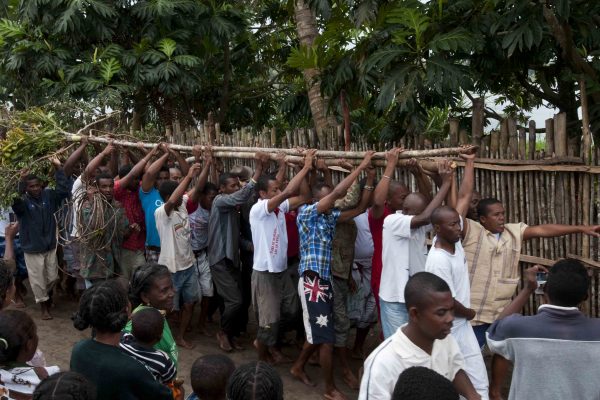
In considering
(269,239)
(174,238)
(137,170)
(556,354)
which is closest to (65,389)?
(556,354)

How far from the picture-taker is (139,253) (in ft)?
24.7

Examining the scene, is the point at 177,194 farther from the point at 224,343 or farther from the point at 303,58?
the point at 303,58

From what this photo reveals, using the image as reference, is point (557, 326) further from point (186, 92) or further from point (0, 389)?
point (186, 92)

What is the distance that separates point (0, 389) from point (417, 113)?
190 inches

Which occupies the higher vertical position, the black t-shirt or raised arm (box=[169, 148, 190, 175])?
raised arm (box=[169, 148, 190, 175])

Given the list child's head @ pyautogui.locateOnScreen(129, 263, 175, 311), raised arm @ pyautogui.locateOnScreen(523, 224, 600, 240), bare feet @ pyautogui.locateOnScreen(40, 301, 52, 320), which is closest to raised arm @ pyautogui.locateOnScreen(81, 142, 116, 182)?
bare feet @ pyautogui.locateOnScreen(40, 301, 52, 320)

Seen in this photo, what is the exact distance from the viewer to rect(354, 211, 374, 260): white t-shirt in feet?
21.5

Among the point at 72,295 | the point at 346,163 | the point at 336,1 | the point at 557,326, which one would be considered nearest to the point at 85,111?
the point at 72,295

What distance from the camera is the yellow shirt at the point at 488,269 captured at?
18.0ft

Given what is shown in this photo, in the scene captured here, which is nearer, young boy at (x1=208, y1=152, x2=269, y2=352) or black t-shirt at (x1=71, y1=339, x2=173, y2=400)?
black t-shirt at (x1=71, y1=339, x2=173, y2=400)

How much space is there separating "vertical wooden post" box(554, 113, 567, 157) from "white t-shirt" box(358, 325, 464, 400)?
3.14 metres

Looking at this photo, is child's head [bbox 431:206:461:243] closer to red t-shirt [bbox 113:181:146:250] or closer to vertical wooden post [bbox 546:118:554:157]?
vertical wooden post [bbox 546:118:554:157]

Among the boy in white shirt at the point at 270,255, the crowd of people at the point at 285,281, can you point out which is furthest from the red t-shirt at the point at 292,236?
the boy in white shirt at the point at 270,255

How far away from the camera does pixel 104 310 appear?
148 inches
